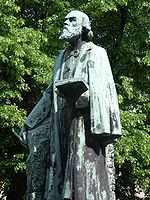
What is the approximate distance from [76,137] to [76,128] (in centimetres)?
9

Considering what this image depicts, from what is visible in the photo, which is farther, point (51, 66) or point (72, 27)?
point (51, 66)

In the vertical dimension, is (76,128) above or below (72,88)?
below

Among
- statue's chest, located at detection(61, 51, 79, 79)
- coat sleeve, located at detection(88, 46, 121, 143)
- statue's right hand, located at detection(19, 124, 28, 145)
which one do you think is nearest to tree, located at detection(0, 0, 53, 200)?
statue's right hand, located at detection(19, 124, 28, 145)

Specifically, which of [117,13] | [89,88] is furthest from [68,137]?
[117,13]

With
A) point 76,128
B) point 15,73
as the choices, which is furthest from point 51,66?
point 76,128

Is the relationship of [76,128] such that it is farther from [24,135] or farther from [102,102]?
[24,135]

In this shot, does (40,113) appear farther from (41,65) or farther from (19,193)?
(19,193)

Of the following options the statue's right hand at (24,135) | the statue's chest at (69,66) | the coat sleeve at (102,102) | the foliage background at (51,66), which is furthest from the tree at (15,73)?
the coat sleeve at (102,102)

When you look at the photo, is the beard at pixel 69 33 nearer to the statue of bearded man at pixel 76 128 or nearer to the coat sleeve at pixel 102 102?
the statue of bearded man at pixel 76 128

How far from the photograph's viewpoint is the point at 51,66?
12.9 m

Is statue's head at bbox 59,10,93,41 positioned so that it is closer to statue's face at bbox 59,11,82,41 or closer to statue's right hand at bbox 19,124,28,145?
statue's face at bbox 59,11,82,41

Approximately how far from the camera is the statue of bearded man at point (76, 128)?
436 cm

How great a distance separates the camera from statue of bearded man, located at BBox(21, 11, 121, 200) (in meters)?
4.36

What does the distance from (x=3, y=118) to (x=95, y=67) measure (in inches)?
313
